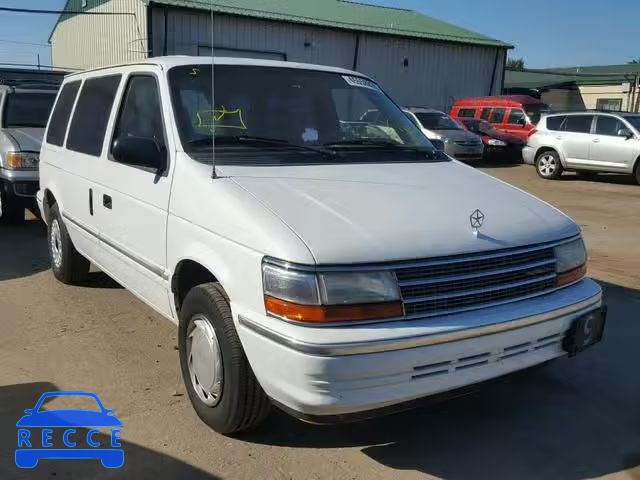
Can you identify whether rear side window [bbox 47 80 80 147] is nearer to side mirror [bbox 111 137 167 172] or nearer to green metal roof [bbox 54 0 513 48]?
side mirror [bbox 111 137 167 172]

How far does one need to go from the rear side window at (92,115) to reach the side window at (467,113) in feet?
62.1

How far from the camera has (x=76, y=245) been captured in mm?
5215

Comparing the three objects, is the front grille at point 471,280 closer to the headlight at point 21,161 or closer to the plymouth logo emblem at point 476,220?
the plymouth logo emblem at point 476,220

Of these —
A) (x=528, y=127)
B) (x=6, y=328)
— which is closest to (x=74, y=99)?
(x=6, y=328)

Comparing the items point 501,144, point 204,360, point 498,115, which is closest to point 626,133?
point 501,144

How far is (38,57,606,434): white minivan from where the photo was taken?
2.58 metres

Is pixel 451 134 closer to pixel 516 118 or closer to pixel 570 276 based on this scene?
pixel 516 118

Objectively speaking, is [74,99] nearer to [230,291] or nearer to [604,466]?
[230,291]

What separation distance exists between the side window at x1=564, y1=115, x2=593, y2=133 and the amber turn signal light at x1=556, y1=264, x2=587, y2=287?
13285mm

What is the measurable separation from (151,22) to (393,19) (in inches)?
499

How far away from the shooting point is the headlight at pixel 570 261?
320cm

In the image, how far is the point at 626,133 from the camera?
47.7 ft

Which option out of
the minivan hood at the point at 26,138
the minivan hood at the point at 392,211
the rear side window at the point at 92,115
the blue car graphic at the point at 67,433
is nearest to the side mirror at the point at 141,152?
the minivan hood at the point at 392,211

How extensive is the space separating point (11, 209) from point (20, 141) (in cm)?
93
